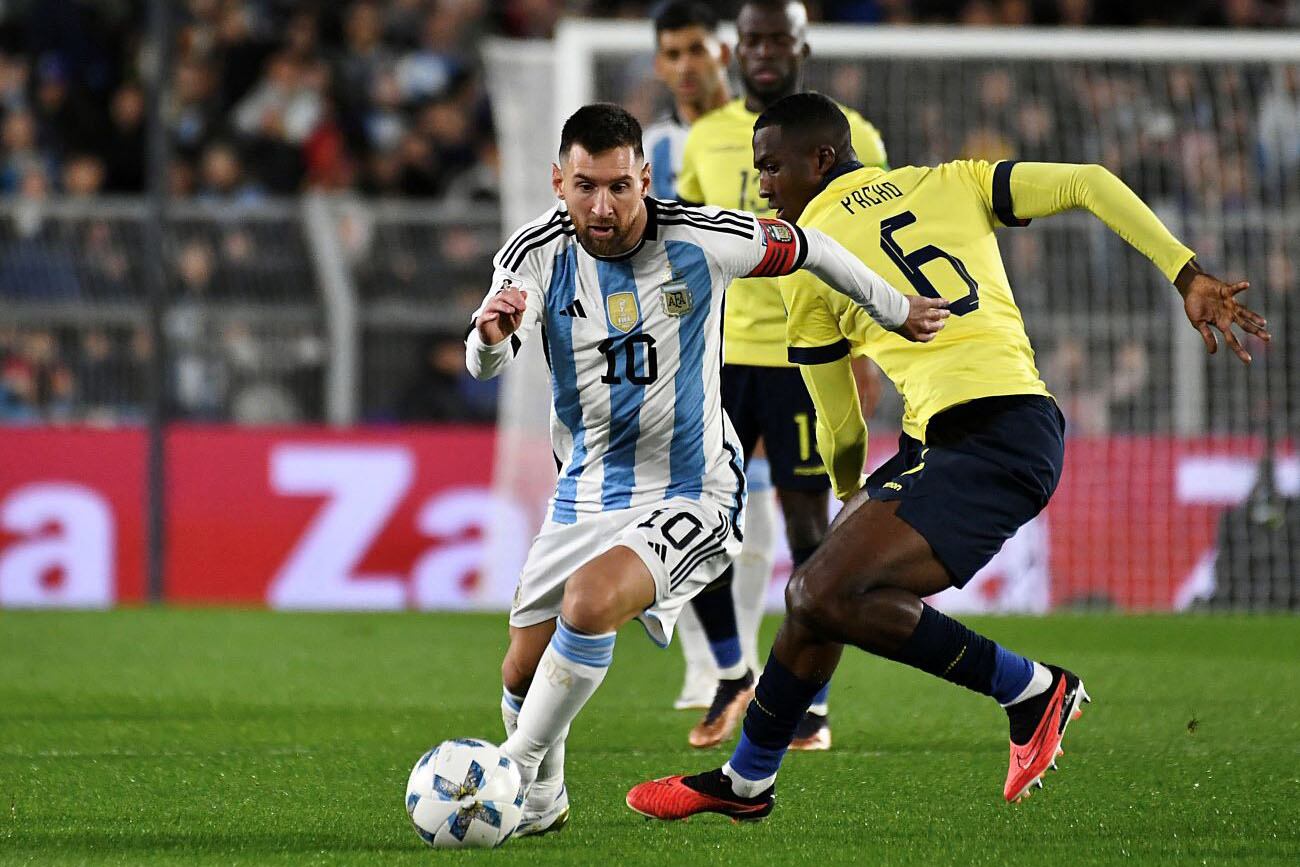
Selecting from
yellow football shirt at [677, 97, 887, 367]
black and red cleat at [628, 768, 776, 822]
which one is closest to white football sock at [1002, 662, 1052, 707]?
black and red cleat at [628, 768, 776, 822]

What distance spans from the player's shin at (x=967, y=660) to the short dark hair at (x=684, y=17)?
2.92 m

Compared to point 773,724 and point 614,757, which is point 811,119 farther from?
point 614,757

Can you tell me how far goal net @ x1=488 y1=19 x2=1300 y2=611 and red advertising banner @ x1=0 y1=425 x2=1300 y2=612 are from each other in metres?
0.03

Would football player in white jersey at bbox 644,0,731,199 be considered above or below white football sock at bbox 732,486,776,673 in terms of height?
above

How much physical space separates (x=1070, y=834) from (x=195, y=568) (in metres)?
8.19

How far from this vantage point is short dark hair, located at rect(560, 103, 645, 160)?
15.3 ft

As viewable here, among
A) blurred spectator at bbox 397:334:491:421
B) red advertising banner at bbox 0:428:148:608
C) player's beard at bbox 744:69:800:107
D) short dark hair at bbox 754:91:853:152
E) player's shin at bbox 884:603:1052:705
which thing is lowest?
red advertising banner at bbox 0:428:148:608

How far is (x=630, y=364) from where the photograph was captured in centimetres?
485

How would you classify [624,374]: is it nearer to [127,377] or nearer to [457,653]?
[457,653]

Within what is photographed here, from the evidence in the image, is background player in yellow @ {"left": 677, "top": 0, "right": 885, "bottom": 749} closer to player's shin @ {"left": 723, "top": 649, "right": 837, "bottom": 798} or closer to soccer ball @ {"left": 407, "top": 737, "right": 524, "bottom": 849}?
player's shin @ {"left": 723, "top": 649, "right": 837, "bottom": 798}

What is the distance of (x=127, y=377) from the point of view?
11945 millimetres

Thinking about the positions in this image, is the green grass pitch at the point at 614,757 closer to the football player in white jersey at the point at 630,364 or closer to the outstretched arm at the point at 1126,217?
the football player in white jersey at the point at 630,364

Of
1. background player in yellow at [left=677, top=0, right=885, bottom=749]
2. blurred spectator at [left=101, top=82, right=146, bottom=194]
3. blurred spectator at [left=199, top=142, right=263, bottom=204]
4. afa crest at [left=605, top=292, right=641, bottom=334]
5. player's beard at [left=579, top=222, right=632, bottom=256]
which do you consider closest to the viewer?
player's beard at [left=579, top=222, right=632, bottom=256]

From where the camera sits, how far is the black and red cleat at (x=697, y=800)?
4.67 m
